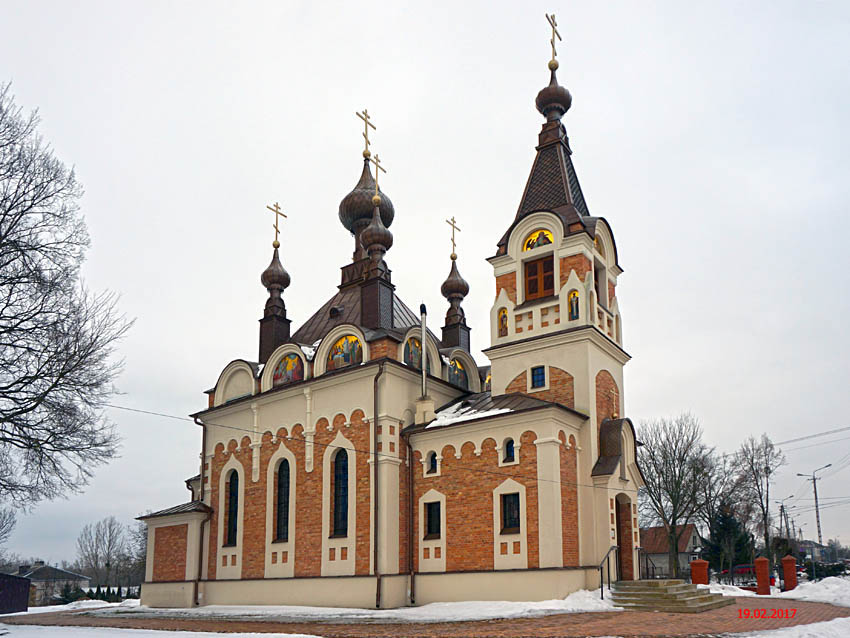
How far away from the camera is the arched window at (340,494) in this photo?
70.4ft

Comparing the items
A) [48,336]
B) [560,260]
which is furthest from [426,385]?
[48,336]

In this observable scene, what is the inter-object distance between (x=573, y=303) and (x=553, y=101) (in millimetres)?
7508

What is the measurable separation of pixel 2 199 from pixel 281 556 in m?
12.4

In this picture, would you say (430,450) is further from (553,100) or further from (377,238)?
(553,100)

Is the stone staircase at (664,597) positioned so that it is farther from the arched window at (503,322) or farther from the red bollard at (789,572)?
the arched window at (503,322)

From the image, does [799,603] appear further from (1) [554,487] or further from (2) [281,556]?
(2) [281,556]

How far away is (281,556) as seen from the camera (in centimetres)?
2241

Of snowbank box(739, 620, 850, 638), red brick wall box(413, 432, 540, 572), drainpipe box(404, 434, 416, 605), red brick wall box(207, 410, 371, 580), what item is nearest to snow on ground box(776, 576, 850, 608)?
snowbank box(739, 620, 850, 638)

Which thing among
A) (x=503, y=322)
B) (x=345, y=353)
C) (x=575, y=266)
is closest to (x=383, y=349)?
(x=345, y=353)

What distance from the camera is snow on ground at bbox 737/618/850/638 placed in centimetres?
1193

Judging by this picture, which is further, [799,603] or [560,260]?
[560,260]

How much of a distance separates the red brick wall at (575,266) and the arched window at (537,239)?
2.83ft

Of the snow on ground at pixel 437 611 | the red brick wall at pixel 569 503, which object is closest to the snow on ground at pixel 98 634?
the snow on ground at pixel 437 611

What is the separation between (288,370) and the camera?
24.3 meters
